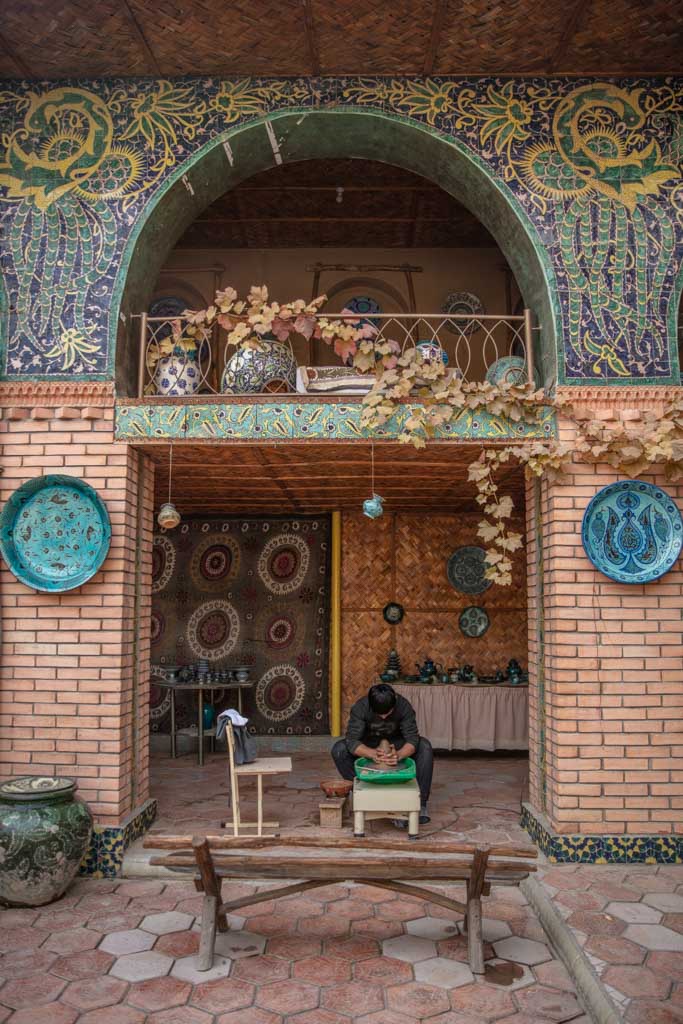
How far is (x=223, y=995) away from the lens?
3.92 metres

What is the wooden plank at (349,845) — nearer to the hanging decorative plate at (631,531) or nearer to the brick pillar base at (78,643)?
the brick pillar base at (78,643)

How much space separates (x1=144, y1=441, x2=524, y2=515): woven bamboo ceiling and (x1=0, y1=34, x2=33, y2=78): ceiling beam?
3032 mm

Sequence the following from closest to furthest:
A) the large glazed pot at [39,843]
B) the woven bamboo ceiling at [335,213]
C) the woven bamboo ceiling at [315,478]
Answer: the large glazed pot at [39,843], the woven bamboo ceiling at [315,478], the woven bamboo ceiling at [335,213]

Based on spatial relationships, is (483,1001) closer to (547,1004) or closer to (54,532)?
(547,1004)

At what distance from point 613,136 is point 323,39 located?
2.32 metres

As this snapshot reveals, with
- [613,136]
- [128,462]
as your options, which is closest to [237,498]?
[128,462]

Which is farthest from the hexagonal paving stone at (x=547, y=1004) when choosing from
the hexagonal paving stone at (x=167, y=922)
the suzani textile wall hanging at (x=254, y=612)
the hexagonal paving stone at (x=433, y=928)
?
the suzani textile wall hanging at (x=254, y=612)

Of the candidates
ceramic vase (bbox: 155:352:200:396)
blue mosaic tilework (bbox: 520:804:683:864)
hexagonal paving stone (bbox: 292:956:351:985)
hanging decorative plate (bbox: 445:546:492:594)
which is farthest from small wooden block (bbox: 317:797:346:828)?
hanging decorative plate (bbox: 445:546:492:594)

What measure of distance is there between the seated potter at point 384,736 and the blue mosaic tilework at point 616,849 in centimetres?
131

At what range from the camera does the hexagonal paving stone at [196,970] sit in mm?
4090

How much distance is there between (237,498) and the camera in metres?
8.47

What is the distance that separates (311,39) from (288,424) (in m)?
2.80

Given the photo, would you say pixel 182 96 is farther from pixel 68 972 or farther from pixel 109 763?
pixel 68 972

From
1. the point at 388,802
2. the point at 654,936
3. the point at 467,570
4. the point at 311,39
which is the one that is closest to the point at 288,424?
the point at 311,39
